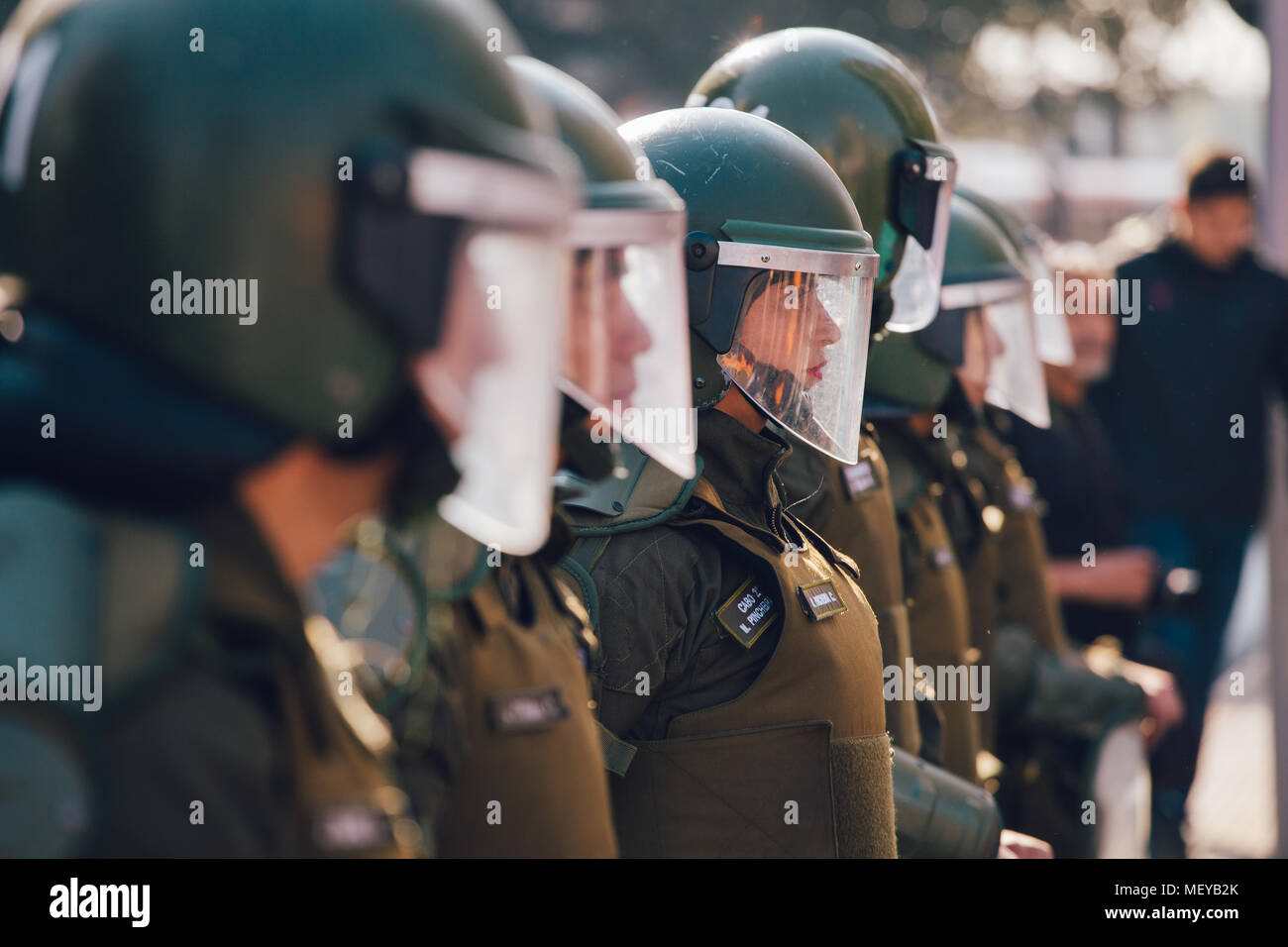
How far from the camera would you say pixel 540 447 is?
1.56 m

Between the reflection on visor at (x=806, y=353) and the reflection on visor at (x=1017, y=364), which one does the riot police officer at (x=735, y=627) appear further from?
the reflection on visor at (x=1017, y=364)

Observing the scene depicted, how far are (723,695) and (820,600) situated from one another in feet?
0.63

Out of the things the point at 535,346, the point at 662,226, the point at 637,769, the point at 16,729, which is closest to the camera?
the point at 16,729

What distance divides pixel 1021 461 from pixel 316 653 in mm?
3922

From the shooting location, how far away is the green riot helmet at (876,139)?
344 centimetres

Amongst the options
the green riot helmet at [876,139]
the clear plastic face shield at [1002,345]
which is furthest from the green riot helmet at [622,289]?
the clear plastic face shield at [1002,345]

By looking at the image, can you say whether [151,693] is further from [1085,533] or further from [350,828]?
[1085,533]

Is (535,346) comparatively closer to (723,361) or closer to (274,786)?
(274,786)

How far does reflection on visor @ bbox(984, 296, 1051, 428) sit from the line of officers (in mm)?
1335

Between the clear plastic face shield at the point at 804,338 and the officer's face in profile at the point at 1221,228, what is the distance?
3.57m

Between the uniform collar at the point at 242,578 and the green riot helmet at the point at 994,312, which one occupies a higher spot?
the green riot helmet at the point at 994,312

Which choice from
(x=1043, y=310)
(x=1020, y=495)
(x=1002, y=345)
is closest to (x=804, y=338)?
(x=1002, y=345)

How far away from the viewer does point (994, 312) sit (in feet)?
13.2
